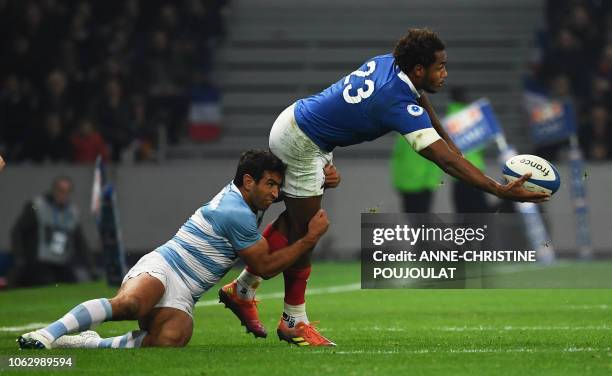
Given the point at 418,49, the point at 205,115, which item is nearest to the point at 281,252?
the point at 418,49

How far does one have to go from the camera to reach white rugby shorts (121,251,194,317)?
9.27m

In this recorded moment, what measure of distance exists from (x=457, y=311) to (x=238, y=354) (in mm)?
4605

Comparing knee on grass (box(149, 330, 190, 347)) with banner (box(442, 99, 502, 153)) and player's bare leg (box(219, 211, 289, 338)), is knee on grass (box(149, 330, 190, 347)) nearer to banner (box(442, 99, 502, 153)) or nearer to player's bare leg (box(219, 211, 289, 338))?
player's bare leg (box(219, 211, 289, 338))

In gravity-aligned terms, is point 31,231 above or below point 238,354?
below

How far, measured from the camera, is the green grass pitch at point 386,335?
8.28 metres

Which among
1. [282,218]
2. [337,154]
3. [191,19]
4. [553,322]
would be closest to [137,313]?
[282,218]

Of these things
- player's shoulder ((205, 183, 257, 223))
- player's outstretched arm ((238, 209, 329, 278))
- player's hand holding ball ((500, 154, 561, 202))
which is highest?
player's hand holding ball ((500, 154, 561, 202))

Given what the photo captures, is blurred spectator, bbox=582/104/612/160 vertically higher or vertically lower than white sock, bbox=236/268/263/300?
lower

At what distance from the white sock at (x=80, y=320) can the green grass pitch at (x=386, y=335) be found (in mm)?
132

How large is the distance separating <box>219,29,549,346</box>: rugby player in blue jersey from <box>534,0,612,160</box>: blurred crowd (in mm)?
13394

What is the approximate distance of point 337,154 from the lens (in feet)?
80.8

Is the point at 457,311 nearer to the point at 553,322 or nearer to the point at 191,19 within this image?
the point at 553,322

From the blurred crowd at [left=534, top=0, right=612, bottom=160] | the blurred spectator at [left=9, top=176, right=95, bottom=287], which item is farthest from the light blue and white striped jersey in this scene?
the blurred crowd at [left=534, top=0, right=612, bottom=160]

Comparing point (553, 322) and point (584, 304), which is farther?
point (584, 304)
